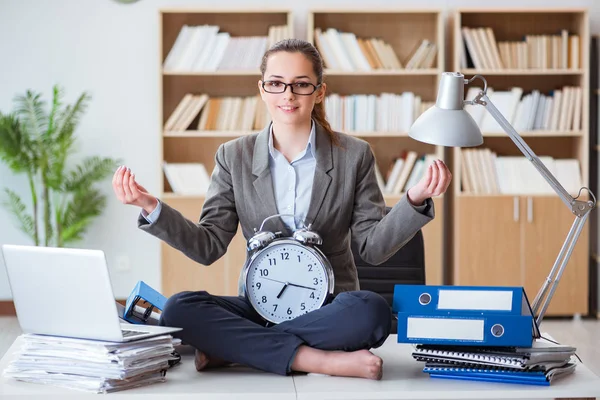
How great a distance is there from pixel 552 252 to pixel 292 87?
126 inches

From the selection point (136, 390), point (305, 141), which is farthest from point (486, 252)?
point (136, 390)

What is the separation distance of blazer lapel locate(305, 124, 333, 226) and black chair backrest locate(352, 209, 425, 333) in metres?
0.60

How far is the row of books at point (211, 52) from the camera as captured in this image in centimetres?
512

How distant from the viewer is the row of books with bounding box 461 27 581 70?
5.17 metres

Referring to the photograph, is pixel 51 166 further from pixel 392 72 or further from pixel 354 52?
pixel 392 72

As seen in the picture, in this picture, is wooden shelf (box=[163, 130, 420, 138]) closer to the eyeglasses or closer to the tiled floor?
the tiled floor

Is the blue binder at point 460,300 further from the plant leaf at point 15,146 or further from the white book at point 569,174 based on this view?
the plant leaf at point 15,146

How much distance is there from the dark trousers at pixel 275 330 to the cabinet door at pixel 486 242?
125 inches

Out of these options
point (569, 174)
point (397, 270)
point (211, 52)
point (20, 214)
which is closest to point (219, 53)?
point (211, 52)

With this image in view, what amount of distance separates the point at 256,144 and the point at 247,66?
2.61 meters

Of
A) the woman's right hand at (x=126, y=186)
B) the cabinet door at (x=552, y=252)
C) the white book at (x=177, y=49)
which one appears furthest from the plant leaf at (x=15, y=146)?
the woman's right hand at (x=126, y=186)

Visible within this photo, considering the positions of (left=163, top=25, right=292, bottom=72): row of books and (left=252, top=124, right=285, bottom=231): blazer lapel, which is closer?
(left=252, top=124, right=285, bottom=231): blazer lapel

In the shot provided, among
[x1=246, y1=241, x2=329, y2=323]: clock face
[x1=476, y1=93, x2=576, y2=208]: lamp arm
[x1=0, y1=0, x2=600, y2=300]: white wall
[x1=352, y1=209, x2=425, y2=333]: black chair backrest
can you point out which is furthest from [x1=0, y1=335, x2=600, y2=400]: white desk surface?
[x1=0, y1=0, x2=600, y2=300]: white wall

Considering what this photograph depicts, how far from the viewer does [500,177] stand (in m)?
5.20
